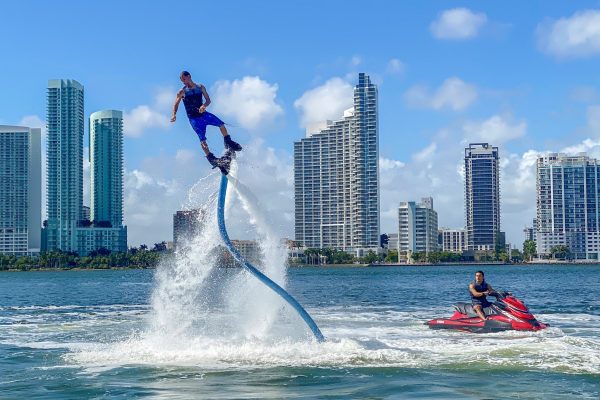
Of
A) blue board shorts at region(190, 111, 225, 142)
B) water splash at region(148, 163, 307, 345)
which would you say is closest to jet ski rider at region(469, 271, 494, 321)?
water splash at region(148, 163, 307, 345)

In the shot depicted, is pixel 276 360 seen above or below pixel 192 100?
below

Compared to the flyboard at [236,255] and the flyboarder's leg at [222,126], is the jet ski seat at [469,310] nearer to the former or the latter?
the flyboard at [236,255]

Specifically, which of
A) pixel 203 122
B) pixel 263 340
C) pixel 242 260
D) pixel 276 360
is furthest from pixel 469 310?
pixel 203 122

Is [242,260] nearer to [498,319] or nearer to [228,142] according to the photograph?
[228,142]

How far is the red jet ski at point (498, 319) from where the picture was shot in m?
26.0

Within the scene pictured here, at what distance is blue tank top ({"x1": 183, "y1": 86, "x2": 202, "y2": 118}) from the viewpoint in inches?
709

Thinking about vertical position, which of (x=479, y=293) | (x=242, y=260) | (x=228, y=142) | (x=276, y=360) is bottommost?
(x=276, y=360)

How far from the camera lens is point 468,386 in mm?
17016

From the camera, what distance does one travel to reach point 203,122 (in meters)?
18.2

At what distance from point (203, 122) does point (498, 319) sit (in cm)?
1291

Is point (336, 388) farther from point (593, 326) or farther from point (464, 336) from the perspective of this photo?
point (593, 326)

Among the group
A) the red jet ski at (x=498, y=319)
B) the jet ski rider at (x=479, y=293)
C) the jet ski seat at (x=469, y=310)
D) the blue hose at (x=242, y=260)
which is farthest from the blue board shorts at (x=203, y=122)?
the jet ski seat at (x=469, y=310)

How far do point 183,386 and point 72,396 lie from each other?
2.26m

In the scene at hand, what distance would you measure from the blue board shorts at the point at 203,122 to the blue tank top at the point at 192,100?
11cm
